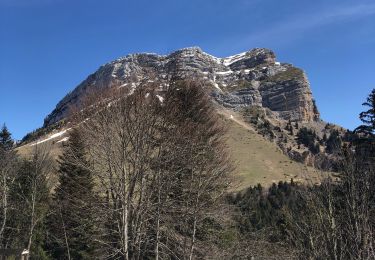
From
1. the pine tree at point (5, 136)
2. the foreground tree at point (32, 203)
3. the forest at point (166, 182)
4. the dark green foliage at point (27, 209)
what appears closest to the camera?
the forest at point (166, 182)

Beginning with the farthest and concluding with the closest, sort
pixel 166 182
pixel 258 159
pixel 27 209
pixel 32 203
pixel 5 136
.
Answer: pixel 258 159
pixel 5 136
pixel 27 209
pixel 32 203
pixel 166 182

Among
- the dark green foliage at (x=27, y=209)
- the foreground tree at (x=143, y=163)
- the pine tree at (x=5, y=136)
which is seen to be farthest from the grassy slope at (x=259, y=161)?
the foreground tree at (x=143, y=163)

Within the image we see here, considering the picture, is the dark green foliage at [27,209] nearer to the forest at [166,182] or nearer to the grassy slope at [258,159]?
the forest at [166,182]

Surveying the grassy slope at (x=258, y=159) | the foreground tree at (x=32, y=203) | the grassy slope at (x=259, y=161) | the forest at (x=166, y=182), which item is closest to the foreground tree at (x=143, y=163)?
the forest at (x=166, y=182)

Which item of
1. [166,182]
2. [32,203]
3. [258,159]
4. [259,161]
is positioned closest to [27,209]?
[32,203]

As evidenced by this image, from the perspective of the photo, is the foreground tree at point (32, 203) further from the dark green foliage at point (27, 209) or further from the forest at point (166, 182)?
the forest at point (166, 182)

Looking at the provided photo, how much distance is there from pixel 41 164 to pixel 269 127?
16911 cm

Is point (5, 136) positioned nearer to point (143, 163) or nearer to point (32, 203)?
point (32, 203)

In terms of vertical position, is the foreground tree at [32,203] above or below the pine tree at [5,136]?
below

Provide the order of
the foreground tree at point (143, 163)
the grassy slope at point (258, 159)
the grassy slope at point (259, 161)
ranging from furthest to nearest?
1. the grassy slope at point (259, 161)
2. the grassy slope at point (258, 159)
3. the foreground tree at point (143, 163)

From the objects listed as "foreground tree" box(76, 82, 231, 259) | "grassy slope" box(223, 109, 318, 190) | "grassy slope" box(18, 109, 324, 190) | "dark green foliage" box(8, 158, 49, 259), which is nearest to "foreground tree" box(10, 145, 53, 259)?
"dark green foliage" box(8, 158, 49, 259)

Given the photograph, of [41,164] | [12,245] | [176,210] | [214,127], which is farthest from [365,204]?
[12,245]

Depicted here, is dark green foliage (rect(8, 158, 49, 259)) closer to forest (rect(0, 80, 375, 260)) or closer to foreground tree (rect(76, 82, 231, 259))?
forest (rect(0, 80, 375, 260))

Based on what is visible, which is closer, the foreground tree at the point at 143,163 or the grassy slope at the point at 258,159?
the foreground tree at the point at 143,163
